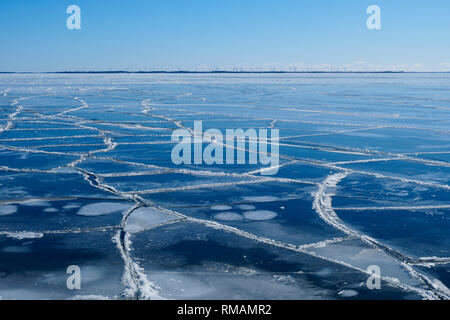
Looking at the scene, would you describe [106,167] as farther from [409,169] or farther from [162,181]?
[409,169]

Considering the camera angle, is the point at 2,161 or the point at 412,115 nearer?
the point at 2,161

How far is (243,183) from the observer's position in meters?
4.73

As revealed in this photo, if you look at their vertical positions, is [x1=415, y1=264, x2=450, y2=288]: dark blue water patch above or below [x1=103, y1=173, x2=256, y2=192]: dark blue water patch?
below

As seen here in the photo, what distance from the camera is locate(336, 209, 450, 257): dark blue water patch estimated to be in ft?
10.0

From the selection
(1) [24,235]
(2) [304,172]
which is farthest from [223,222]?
(2) [304,172]

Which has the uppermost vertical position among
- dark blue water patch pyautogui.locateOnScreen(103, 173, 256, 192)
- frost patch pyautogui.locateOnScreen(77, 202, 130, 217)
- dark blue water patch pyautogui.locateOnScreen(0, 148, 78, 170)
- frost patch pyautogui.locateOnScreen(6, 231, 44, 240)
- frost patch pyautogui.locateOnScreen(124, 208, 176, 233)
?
dark blue water patch pyautogui.locateOnScreen(0, 148, 78, 170)

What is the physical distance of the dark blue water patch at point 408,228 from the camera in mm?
3053

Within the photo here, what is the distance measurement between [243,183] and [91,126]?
17.2ft

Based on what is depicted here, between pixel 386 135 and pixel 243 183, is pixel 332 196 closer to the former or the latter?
pixel 243 183

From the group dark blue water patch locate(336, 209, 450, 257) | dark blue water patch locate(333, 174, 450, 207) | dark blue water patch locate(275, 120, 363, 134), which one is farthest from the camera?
dark blue water patch locate(275, 120, 363, 134)

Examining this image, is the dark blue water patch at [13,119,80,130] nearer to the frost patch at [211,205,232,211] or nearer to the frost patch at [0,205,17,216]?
the frost patch at [0,205,17,216]

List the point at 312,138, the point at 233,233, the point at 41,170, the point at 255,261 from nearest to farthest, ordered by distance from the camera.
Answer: the point at 255,261, the point at 233,233, the point at 41,170, the point at 312,138

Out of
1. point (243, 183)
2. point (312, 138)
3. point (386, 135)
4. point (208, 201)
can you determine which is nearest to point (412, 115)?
point (386, 135)

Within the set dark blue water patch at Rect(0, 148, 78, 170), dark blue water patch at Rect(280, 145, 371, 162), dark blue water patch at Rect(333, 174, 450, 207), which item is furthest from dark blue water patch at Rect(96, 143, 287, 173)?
dark blue water patch at Rect(333, 174, 450, 207)
